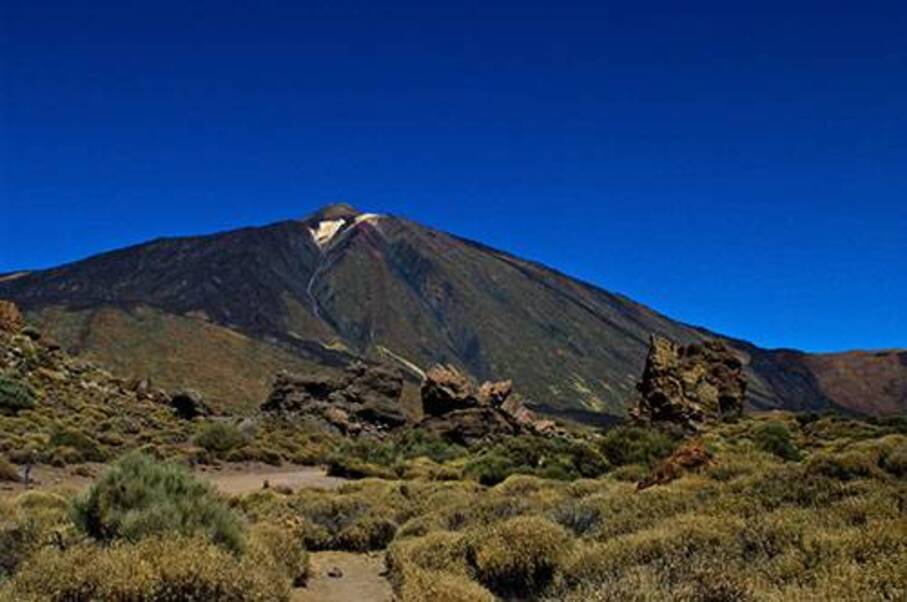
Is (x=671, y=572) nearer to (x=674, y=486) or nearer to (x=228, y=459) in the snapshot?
(x=674, y=486)

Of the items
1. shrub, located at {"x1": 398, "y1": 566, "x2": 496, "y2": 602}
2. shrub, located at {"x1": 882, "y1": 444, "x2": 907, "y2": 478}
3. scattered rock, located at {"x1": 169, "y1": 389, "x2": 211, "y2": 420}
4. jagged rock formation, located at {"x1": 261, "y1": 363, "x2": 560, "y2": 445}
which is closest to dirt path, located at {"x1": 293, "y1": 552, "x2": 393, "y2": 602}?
shrub, located at {"x1": 398, "y1": 566, "x2": 496, "y2": 602}

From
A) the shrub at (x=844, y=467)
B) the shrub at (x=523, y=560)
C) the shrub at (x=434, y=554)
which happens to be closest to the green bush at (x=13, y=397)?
the shrub at (x=434, y=554)

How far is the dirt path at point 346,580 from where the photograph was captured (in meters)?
12.1

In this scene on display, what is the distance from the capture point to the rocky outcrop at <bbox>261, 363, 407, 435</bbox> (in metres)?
57.5

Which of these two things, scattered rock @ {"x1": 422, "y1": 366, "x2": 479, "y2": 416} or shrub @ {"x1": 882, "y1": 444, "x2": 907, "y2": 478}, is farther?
scattered rock @ {"x1": 422, "y1": 366, "x2": 479, "y2": 416}

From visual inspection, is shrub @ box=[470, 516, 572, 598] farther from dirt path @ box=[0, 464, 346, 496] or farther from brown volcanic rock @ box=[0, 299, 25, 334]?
brown volcanic rock @ box=[0, 299, 25, 334]

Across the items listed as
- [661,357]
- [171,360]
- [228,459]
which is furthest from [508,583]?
[171,360]

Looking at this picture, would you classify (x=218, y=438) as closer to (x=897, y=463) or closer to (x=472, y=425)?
(x=472, y=425)

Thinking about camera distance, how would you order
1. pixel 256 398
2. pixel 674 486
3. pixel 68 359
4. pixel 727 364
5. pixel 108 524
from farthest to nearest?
pixel 256 398, pixel 68 359, pixel 727 364, pixel 674 486, pixel 108 524

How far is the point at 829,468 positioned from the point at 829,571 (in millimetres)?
7044

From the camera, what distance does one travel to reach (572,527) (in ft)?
44.6

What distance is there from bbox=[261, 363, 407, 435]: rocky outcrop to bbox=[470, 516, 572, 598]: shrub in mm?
44569

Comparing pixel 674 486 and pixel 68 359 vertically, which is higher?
pixel 68 359

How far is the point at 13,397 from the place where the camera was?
3981cm
